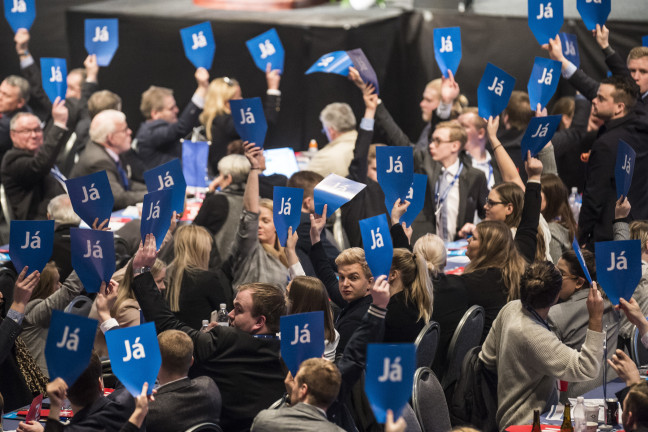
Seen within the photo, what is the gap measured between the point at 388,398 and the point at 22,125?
18.1 feet

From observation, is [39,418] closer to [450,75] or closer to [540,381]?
[540,381]

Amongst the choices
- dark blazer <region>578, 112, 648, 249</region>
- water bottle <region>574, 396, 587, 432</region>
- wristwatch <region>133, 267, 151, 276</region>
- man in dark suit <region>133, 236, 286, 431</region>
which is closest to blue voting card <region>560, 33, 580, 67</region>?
dark blazer <region>578, 112, 648, 249</region>

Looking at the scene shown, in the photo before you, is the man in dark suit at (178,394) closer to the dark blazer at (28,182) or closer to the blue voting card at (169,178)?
the blue voting card at (169,178)

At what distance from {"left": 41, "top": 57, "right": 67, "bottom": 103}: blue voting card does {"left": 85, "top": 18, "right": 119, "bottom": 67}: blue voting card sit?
1.09 meters

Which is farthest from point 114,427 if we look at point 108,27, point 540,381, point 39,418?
point 108,27

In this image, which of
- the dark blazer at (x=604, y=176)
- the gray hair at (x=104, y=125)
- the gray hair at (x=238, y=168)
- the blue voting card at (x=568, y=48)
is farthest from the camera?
the gray hair at (x=104, y=125)

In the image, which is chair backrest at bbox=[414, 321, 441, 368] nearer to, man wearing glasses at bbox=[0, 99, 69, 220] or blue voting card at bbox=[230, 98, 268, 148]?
blue voting card at bbox=[230, 98, 268, 148]

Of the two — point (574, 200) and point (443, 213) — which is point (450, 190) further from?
point (574, 200)

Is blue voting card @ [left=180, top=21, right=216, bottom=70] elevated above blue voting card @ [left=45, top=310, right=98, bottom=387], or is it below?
above

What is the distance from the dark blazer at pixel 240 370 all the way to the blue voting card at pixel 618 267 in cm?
157

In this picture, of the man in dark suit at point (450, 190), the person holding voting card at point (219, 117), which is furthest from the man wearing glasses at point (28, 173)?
the man in dark suit at point (450, 190)

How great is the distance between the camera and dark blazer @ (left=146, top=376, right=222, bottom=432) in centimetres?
447

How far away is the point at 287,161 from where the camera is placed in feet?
28.7

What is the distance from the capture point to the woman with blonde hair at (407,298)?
5285 millimetres
